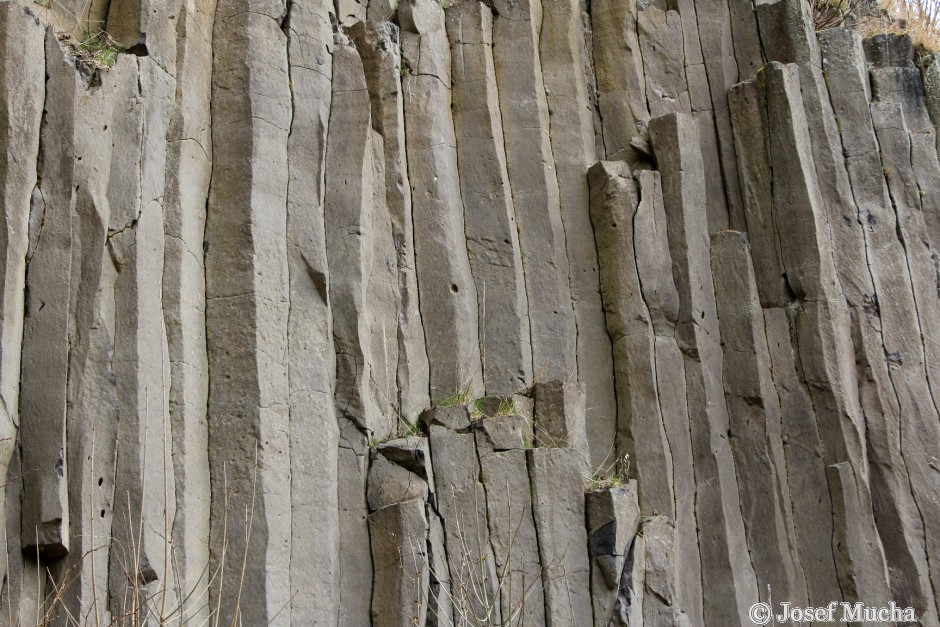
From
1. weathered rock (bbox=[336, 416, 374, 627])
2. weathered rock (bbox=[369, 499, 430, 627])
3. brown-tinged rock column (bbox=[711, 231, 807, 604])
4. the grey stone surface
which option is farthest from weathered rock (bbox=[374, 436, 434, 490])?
brown-tinged rock column (bbox=[711, 231, 807, 604])

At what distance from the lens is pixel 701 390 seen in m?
11.3

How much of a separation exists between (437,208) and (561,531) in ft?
11.1

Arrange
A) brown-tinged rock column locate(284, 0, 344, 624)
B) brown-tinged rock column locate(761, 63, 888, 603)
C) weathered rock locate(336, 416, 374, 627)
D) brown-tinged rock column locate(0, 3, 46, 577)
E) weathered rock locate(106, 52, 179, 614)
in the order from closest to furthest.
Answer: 1. brown-tinged rock column locate(0, 3, 46, 577)
2. weathered rock locate(106, 52, 179, 614)
3. brown-tinged rock column locate(284, 0, 344, 624)
4. weathered rock locate(336, 416, 374, 627)
5. brown-tinged rock column locate(761, 63, 888, 603)

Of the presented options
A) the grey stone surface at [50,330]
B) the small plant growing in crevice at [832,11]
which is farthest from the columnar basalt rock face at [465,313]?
the small plant growing in crevice at [832,11]

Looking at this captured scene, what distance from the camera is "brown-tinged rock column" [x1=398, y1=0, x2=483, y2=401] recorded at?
10.6 m

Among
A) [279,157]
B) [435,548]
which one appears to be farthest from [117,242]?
[435,548]

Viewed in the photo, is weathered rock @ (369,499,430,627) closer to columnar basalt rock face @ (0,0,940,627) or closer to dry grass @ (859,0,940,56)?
columnar basalt rock face @ (0,0,940,627)

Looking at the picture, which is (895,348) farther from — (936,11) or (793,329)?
(936,11)

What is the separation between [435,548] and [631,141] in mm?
5262

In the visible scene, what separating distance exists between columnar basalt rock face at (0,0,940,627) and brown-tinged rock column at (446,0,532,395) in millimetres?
32

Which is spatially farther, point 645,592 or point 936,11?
point 936,11

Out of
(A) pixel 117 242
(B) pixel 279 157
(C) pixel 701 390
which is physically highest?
(B) pixel 279 157

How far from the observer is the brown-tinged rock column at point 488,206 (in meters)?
11.0

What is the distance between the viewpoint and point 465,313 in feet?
35.5
